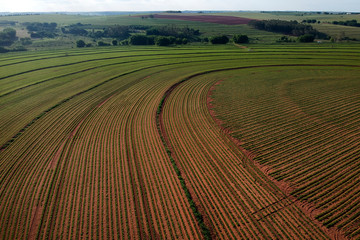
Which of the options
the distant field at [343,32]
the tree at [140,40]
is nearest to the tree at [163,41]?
the tree at [140,40]

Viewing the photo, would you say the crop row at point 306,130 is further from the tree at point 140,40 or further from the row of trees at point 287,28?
the row of trees at point 287,28

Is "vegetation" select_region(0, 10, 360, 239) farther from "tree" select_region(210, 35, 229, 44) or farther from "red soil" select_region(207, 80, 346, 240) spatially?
"tree" select_region(210, 35, 229, 44)

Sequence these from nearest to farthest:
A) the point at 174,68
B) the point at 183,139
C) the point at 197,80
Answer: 1. the point at 183,139
2. the point at 197,80
3. the point at 174,68

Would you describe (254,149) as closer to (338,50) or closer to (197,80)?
(197,80)

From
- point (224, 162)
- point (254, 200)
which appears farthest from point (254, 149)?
point (254, 200)

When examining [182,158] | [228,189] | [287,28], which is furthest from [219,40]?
[228,189]

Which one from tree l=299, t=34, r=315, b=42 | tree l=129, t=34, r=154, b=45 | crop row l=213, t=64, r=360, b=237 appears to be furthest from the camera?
tree l=129, t=34, r=154, b=45

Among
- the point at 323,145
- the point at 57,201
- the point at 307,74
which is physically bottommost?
the point at 57,201

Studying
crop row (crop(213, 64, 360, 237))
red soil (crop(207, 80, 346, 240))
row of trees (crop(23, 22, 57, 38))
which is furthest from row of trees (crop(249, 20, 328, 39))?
row of trees (crop(23, 22, 57, 38))
